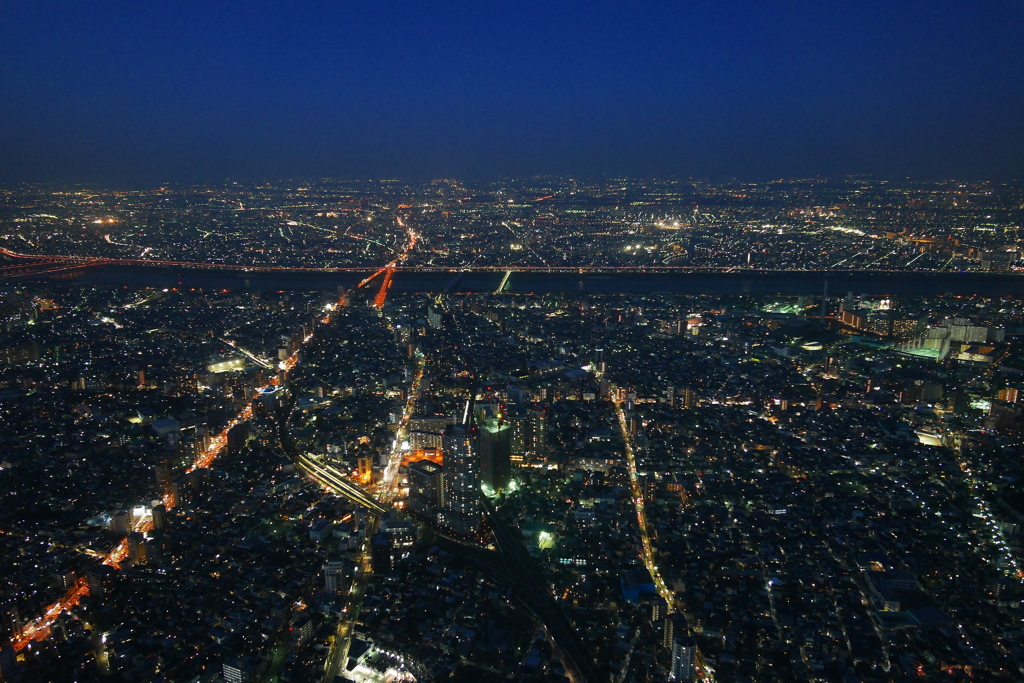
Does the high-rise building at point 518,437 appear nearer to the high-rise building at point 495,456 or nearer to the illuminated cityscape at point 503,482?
the illuminated cityscape at point 503,482

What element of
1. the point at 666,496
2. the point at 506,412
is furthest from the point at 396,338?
the point at 666,496

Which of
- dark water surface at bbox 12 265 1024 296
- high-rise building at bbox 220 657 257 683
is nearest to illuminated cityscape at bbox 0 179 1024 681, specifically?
high-rise building at bbox 220 657 257 683

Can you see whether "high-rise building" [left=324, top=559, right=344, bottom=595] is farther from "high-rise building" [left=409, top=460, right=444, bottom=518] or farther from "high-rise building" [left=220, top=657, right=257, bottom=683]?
"high-rise building" [left=409, top=460, right=444, bottom=518]

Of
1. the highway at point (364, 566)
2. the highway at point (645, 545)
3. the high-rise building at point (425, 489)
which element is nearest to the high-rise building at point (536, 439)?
the highway at point (645, 545)

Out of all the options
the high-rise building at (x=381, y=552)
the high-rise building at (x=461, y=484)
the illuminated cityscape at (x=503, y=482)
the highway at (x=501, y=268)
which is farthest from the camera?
the highway at (x=501, y=268)

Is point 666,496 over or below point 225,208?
below

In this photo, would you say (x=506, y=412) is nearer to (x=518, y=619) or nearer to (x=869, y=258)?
(x=518, y=619)
